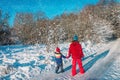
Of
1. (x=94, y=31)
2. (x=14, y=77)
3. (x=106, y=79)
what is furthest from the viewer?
(x=94, y=31)

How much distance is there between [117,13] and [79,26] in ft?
50.5

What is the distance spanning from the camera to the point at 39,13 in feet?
156

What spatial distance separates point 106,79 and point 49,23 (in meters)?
14.1

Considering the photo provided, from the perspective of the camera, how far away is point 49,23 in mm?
24375

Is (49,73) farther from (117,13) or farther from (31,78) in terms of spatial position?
(117,13)

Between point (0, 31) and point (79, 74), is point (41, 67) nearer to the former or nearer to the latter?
point (79, 74)

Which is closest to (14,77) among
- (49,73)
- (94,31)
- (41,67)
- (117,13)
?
(49,73)

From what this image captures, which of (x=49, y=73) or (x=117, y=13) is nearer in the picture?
(x=49, y=73)

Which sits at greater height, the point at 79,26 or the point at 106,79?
the point at 79,26

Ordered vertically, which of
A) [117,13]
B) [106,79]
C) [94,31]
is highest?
[117,13]

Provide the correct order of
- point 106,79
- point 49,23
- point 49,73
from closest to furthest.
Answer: point 106,79 < point 49,73 < point 49,23

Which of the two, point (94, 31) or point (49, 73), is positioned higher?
point (94, 31)

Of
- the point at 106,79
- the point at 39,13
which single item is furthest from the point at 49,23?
the point at 39,13

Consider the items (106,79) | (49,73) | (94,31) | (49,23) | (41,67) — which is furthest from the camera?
(94,31)
